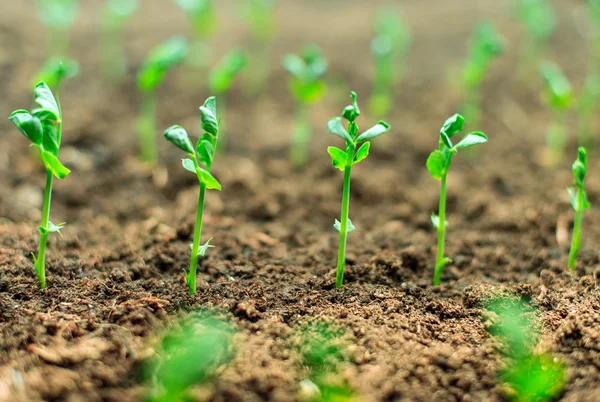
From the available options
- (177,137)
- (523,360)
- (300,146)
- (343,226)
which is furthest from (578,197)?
(300,146)

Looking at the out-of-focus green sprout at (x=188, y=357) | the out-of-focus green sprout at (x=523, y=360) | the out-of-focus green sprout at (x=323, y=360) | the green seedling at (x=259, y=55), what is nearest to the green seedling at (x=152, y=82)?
the green seedling at (x=259, y=55)

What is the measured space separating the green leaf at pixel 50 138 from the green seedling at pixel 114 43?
2283 millimetres

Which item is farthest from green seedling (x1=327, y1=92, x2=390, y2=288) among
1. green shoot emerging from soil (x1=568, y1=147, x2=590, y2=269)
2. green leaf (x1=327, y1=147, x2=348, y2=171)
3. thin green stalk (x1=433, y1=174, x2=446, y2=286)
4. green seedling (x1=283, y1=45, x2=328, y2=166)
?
green seedling (x1=283, y1=45, x2=328, y2=166)

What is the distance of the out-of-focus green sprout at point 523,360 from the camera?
1.48 m

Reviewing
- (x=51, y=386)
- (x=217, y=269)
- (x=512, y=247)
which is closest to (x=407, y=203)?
(x=512, y=247)

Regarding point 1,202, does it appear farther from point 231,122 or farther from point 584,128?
point 584,128

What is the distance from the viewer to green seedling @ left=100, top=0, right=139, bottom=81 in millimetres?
3795

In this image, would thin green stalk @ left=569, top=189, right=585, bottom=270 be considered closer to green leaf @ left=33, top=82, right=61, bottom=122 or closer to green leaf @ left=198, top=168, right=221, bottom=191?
green leaf @ left=198, top=168, right=221, bottom=191

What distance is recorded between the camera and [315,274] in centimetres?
206

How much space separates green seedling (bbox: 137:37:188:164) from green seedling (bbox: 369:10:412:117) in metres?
1.08

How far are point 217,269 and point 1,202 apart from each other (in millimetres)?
1181

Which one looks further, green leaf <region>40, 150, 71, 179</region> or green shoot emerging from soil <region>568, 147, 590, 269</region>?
green shoot emerging from soil <region>568, 147, 590, 269</region>

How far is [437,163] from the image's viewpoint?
1.82 metres

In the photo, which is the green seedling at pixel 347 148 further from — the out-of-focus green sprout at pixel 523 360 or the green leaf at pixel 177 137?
the out-of-focus green sprout at pixel 523 360
